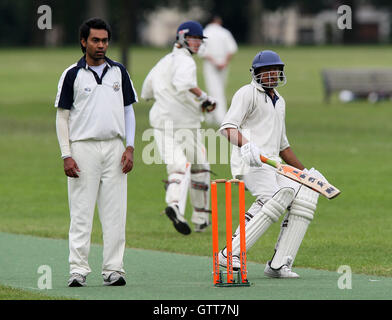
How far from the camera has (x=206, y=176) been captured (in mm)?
12977

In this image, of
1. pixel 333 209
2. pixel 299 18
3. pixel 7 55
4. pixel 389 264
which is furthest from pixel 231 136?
pixel 299 18

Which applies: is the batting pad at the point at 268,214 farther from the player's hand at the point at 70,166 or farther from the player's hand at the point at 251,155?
the player's hand at the point at 70,166

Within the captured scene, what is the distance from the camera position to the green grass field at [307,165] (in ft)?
38.4

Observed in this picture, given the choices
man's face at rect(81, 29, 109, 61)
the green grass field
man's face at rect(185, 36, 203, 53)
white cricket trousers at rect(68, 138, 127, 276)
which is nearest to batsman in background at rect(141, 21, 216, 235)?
man's face at rect(185, 36, 203, 53)

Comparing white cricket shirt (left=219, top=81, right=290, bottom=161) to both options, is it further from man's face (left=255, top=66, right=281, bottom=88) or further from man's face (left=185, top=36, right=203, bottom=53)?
man's face (left=185, top=36, right=203, bottom=53)

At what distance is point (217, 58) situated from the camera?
2741cm

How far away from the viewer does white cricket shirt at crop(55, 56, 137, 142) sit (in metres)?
8.71

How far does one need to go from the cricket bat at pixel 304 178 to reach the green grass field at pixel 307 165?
140cm

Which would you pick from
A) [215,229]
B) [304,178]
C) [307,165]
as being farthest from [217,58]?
[215,229]

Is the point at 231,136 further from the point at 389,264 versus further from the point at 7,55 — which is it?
the point at 7,55

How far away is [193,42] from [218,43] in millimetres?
14293

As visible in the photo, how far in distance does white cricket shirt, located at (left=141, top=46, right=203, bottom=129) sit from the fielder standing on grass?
3.83 metres

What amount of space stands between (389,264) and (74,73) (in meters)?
3.45

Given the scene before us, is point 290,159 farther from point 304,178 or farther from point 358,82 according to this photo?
point 358,82
